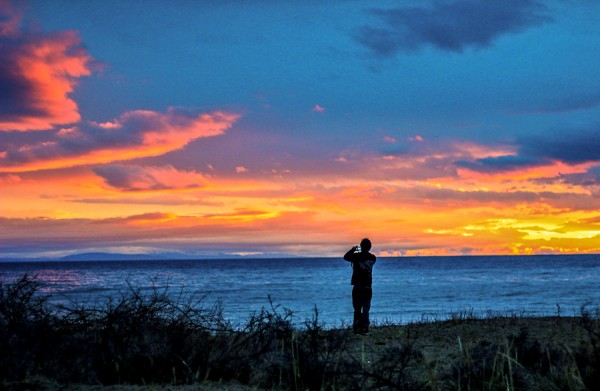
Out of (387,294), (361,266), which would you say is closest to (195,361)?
(361,266)

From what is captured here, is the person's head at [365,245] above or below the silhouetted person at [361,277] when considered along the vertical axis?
above

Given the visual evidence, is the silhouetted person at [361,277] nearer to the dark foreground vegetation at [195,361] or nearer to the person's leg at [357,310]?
the person's leg at [357,310]

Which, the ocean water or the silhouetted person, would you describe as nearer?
the silhouetted person

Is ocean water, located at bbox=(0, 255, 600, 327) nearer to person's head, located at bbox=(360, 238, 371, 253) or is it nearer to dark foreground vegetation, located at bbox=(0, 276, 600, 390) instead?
dark foreground vegetation, located at bbox=(0, 276, 600, 390)

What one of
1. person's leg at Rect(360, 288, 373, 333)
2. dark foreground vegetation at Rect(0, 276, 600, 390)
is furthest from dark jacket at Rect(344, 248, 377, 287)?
dark foreground vegetation at Rect(0, 276, 600, 390)

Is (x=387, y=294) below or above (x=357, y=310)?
below

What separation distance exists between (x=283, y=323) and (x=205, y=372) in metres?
1.22

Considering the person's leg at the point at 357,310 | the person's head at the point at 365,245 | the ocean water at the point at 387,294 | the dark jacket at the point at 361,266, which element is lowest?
the ocean water at the point at 387,294

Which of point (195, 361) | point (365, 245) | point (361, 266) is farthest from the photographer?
point (365, 245)

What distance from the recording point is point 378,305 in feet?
108

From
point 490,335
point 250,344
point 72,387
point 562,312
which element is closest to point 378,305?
point 562,312

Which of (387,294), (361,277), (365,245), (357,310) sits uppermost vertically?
(365,245)

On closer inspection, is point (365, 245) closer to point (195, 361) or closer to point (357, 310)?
point (357, 310)

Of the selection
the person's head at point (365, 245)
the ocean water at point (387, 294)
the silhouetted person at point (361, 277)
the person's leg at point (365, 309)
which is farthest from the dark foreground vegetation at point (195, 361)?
the person's head at point (365, 245)
